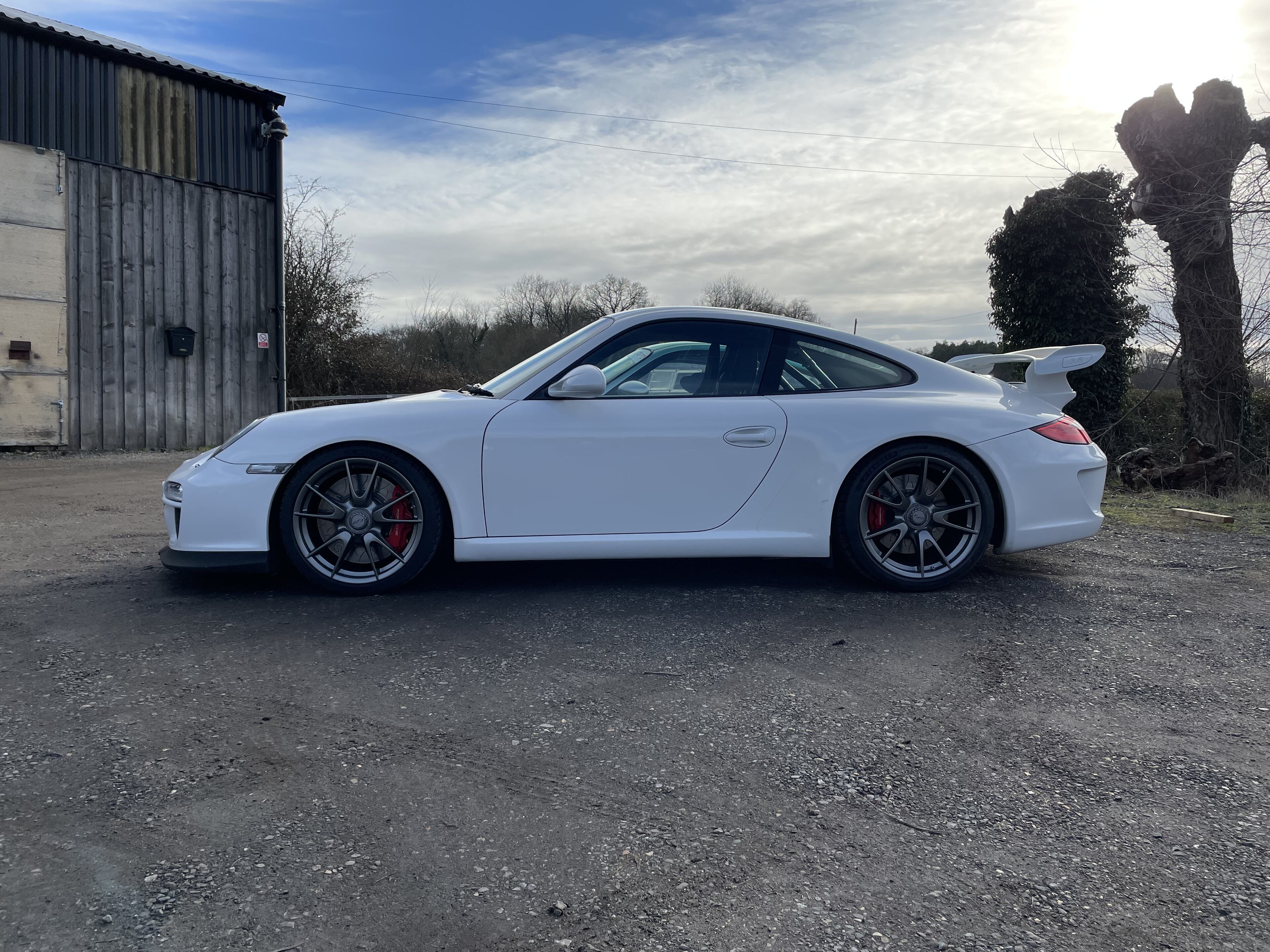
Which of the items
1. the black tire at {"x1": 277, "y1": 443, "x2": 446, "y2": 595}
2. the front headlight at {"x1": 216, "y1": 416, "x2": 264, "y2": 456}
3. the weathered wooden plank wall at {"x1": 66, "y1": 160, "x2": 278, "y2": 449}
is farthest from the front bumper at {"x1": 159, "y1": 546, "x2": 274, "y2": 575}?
the weathered wooden plank wall at {"x1": 66, "y1": 160, "x2": 278, "y2": 449}

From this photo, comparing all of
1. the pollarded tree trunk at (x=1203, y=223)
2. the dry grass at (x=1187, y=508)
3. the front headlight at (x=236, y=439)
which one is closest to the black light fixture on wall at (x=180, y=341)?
the front headlight at (x=236, y=439)

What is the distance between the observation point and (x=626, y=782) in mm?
2270

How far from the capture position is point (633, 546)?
4.14 metres

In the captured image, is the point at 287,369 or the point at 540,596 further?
the point at 287,369

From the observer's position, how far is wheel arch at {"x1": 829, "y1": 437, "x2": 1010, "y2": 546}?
4.29m

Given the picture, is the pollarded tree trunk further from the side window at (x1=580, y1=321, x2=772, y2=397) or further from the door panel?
the door panel

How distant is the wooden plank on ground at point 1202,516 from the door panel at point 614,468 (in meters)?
4.24

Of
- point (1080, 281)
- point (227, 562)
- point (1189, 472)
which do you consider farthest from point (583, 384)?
point (1080, 281)

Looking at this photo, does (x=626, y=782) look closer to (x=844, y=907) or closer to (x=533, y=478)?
(x=844, y=907)

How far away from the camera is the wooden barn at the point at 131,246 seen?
507 inches

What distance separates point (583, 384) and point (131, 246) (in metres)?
12.8

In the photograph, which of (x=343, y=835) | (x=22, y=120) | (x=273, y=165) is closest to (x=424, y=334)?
(x=273, y=165)

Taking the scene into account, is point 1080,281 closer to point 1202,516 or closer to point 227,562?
point 1202,516

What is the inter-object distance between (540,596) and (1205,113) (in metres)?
11.9
